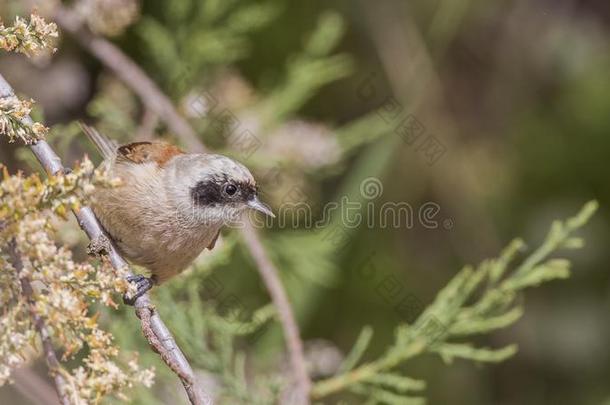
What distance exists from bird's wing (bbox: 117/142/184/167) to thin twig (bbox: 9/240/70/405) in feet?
5.48

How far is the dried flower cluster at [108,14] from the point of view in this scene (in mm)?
4062

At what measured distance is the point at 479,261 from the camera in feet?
19.9

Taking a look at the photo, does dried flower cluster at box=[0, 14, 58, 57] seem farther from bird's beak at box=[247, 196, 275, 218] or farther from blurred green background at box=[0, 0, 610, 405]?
blurred green background at box=[0, 0, 610, 405]

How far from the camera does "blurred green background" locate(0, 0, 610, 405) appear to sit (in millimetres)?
4742

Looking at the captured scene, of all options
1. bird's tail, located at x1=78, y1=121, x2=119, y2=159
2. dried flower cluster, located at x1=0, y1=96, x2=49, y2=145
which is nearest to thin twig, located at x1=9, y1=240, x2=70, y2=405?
dried flower cluster, located at x1=0, y1=96, x2=49, y2=145

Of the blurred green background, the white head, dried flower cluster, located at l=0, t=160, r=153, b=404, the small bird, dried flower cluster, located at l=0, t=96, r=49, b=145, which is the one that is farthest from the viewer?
the blurred green background

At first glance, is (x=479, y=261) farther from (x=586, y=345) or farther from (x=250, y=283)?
(x=250, y=283)

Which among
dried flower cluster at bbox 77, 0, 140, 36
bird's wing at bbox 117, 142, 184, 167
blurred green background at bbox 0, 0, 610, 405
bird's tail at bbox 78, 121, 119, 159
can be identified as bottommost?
blurred green background at bbox 0, 0, 610, 405

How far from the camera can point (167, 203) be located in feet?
10.8

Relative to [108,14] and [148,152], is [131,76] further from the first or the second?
[148,152]

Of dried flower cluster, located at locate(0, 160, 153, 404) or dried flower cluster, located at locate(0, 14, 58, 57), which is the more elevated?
dried flower cluster, located at locate(0, 14, 58, 57)

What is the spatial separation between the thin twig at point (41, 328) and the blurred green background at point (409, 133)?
2.74 m

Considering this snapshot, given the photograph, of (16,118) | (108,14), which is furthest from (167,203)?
(16,118)

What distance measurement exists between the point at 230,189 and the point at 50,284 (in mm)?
1644
